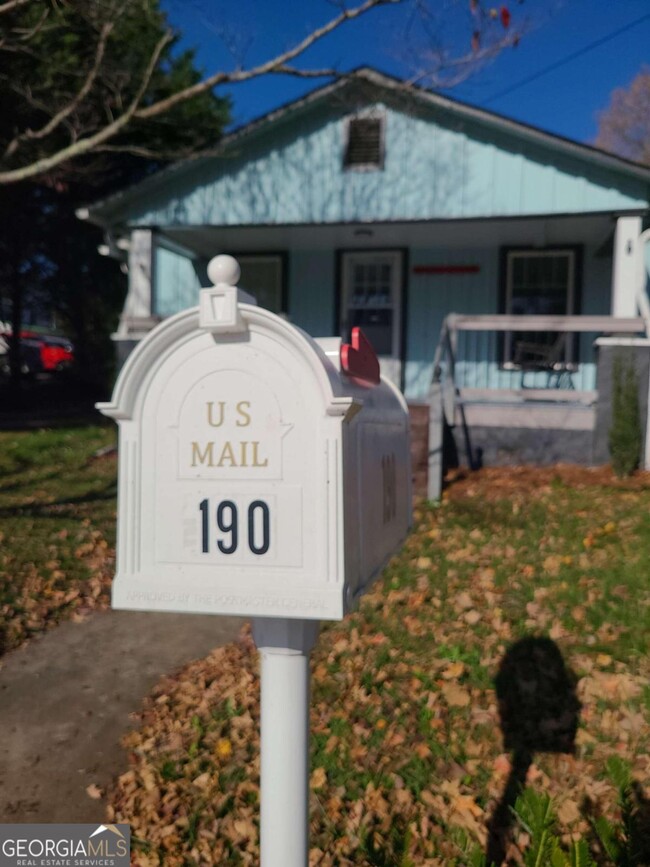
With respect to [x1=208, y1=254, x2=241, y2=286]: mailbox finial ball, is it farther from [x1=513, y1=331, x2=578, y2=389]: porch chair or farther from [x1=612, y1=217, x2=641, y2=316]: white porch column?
[x1=513, y1=331, x2=578, y2=389]: porch chair

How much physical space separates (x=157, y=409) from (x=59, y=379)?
20.9m

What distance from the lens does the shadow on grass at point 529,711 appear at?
310 cm

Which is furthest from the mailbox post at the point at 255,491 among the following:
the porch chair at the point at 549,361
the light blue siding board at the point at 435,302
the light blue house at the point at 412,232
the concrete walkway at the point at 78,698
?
the light blue siding board at the point at 435,302

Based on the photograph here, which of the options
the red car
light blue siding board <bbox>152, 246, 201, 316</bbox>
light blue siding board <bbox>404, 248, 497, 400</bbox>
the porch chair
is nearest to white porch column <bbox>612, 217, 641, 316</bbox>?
the porch chair

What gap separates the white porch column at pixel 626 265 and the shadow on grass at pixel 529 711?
20.5 feet

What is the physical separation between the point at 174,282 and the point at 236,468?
11.7 m

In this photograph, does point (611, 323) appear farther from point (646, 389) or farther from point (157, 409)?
point (157, 409)

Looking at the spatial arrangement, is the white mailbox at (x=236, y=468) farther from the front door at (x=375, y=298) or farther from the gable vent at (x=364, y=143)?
the front door at (x=375, y=298)

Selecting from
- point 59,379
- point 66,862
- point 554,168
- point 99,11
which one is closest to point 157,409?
point 66,862

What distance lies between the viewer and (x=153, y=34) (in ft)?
47.8

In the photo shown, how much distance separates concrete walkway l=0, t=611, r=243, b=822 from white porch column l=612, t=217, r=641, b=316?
6.58 meters

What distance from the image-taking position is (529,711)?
12.1ft

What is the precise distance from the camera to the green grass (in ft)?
17.9

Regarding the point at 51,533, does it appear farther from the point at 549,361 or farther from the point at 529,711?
the point at 549,361
